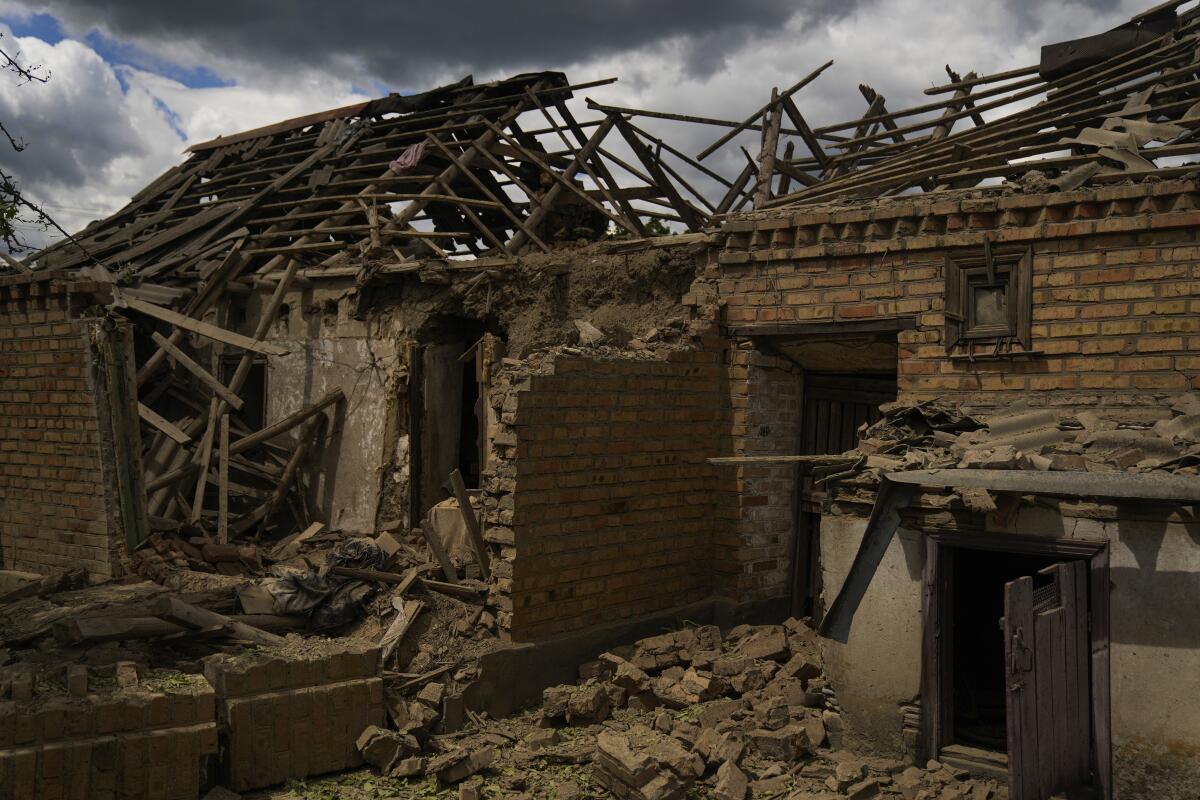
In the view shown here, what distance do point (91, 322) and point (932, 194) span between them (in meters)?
6.68

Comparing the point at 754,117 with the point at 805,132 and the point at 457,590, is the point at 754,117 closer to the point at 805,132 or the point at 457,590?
the point at 805,132

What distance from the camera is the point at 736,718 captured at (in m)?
6.50

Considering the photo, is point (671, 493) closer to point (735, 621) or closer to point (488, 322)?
point (735, 621)

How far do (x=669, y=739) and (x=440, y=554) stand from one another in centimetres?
243

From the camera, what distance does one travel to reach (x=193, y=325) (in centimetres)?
986

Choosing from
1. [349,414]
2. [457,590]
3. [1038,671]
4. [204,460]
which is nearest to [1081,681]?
[1038,671]

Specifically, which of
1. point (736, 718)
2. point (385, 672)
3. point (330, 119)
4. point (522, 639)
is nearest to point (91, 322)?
point (385, 672)

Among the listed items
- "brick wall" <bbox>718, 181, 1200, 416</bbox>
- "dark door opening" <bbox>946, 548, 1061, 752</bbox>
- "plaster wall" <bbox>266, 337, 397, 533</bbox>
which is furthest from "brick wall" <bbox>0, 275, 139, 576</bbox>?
"dark door opening" <bbox>946, 548, 1061, 752</bbox>

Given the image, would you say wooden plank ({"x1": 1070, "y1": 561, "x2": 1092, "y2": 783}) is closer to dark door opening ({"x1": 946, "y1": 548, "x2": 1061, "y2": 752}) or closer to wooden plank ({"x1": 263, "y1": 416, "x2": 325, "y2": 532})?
dark door opening ({"x1": 946, "y1": 548, "x2": 1061, "y2": 752})

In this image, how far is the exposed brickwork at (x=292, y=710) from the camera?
561 cm

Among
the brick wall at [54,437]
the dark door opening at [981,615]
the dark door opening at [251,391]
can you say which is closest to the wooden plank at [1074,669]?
the dark door opening at [981,615]

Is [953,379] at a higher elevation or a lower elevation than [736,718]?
higher

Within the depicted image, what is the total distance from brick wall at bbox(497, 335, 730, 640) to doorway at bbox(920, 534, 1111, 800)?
8.41ft

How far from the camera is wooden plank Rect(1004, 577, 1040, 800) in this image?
4957 millimetres
